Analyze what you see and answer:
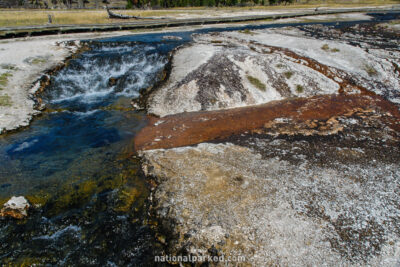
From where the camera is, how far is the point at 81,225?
9148mm

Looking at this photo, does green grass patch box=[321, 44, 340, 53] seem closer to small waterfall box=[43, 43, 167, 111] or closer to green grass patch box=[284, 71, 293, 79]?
green grass patch box=[284, 71, 293, 79]

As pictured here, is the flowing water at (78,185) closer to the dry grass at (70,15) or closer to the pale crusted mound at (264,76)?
the pale crusted mound at (264,76)

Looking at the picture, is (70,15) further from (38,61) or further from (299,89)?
(299,89)

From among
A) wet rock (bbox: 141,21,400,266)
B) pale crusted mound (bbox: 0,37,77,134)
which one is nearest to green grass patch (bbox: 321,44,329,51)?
wet rock (bbox: 141,21,400,266)

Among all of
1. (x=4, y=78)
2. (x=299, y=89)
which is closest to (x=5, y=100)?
(x=4, y=78)

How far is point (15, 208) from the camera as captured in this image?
944cm

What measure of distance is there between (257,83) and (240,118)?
5.83 m

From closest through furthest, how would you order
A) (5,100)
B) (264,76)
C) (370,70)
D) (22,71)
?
1. (5,100)
2. (264,76)
3. (22,71)
4. (370,70)

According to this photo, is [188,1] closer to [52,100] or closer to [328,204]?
[52,100]

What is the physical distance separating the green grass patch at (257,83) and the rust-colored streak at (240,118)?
2110 millimetres

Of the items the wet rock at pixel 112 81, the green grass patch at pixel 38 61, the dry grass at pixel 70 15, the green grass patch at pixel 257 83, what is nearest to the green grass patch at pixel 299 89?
the green grass patch at pixel 257 83

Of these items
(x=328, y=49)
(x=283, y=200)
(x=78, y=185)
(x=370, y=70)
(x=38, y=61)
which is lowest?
(x=283, y=200)

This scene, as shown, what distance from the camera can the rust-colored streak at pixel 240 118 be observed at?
14921 mm

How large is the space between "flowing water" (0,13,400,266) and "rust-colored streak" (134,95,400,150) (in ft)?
5.67
